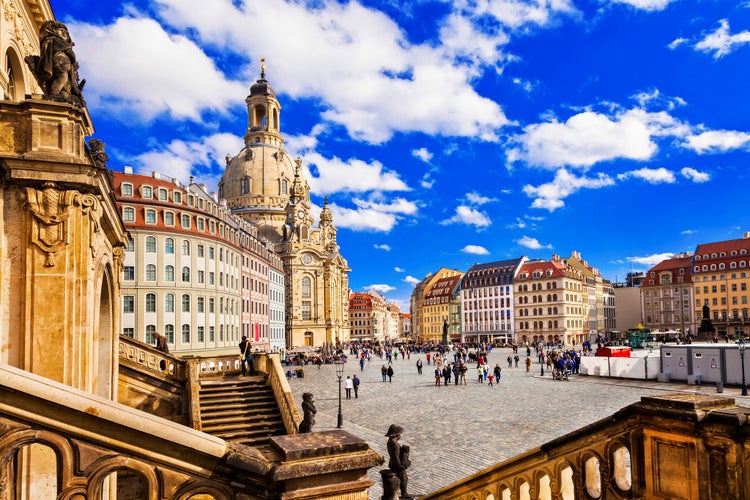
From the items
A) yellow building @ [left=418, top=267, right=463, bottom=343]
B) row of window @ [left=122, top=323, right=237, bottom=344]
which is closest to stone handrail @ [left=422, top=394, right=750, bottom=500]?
row of window @ [left=122, top=323, right=237, bottom=344]

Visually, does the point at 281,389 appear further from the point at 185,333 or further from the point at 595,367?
the point at 185,333

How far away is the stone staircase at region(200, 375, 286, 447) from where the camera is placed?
17531 mm

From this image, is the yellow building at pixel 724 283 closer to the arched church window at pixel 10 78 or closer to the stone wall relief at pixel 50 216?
the arched church window at pixel 10 78

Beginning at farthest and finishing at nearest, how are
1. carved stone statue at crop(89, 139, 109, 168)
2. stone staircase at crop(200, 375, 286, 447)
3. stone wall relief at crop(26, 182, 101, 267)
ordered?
stone staircase at crop(200, 375, 286, 447) → carved stone statue at crop(89, 139, 109, 168) → stone wall relief at crop(26, 182, 101, 267)

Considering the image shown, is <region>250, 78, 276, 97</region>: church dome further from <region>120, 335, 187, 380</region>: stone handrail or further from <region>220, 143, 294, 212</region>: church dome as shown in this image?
<region>120, 335, 187, 380</region>: stone handrail

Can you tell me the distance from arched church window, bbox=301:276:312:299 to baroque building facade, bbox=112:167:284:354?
150 ft

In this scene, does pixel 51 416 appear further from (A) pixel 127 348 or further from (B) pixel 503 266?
(B) pixel 503 266

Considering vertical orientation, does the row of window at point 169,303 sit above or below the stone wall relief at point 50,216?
below

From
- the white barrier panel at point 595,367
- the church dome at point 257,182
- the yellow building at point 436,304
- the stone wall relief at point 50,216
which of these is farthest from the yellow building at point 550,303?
the stone wall relief at point 50,216

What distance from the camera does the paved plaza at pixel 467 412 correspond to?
58.4 feet

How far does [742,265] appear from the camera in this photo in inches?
3794

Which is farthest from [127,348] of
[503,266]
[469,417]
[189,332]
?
[503,266]

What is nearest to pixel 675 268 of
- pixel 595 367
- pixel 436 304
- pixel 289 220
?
pixel 436 304

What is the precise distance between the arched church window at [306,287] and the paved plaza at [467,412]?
62385 mm
